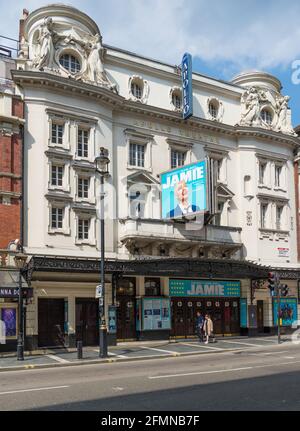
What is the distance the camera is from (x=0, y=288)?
24.4 meters

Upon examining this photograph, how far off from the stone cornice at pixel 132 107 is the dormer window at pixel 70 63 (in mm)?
1522

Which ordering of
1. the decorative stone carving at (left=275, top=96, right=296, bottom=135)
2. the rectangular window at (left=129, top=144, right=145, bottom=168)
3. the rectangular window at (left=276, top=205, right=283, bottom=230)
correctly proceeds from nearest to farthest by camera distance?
the rectangular window at (left=129, top=144, right=145, bottom=168) < the rectangular window at (left=276, top=205, right=283, bottom=230) < the decorative stone carving at (left=275, top=96, right=296, bottom=135)

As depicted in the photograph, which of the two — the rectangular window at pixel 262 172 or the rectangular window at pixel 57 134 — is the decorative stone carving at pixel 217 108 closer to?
the rectangular window at pixel 262 172

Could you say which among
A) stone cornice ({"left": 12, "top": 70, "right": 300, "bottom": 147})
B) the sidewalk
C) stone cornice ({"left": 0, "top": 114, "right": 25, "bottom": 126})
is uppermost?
stone cornice ({"left": 12, "top": 70, "right": 300, "bottom": 147})

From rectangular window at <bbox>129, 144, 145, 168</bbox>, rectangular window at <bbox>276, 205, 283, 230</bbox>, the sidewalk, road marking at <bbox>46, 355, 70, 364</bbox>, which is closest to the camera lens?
the sidewalk

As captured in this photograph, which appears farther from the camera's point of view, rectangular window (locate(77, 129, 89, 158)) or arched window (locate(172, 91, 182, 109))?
arched window (locate(172, 91, 182, 109))

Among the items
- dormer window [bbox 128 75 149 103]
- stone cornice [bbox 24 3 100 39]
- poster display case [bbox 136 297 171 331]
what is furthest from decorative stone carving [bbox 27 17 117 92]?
poster display case [bbox 136 297 171 331]

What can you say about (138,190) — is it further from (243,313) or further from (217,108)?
(243,313)

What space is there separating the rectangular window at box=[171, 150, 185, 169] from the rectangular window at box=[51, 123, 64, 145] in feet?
26.4

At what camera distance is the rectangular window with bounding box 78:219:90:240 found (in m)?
29.9

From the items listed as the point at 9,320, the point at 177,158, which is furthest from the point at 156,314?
the point at 177,158

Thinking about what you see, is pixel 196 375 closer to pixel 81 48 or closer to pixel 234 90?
pixel 81 48

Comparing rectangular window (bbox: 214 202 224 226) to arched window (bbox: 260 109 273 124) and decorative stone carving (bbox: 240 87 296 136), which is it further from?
arched window (bbox: 260 109 273 124)
